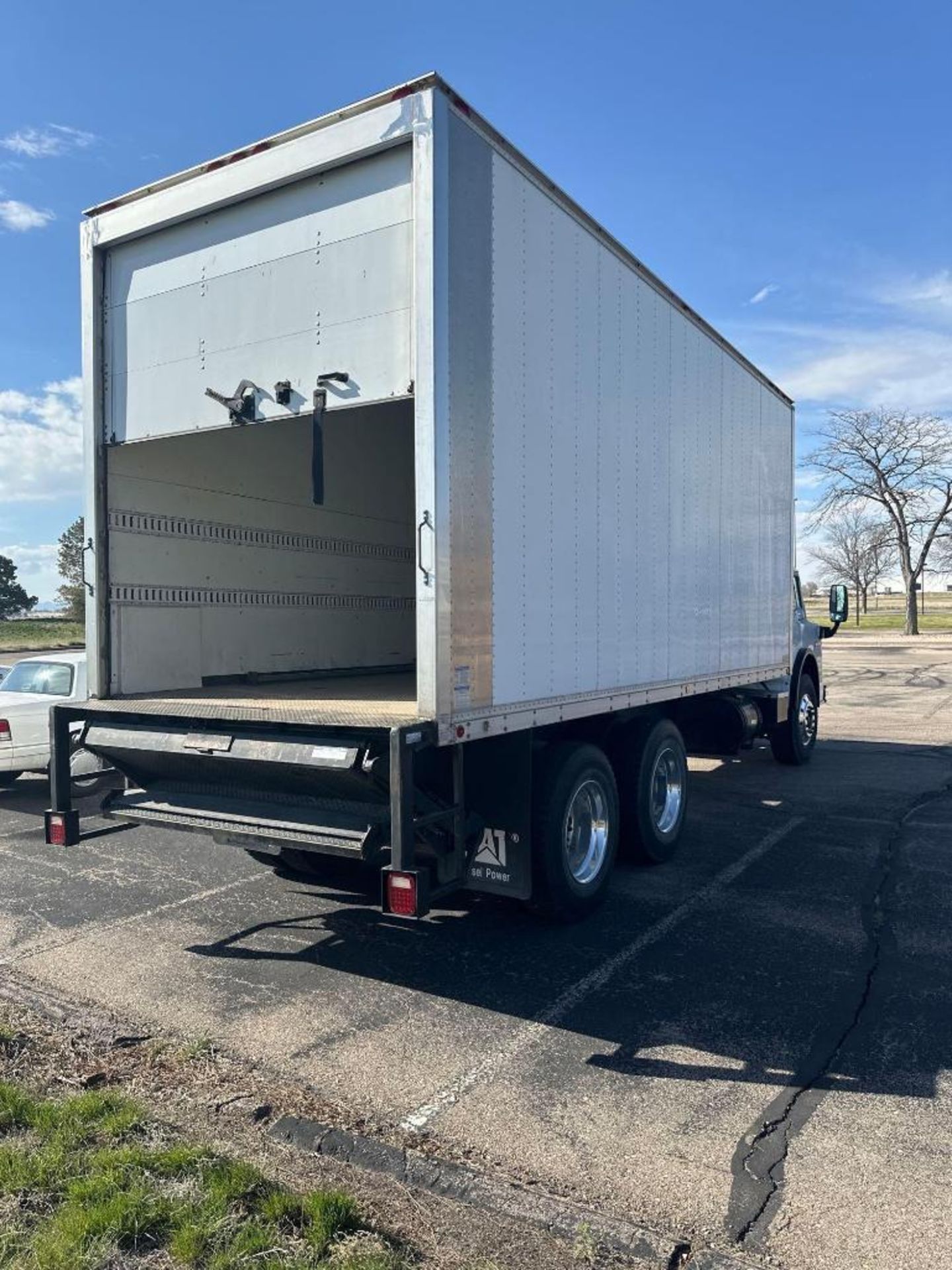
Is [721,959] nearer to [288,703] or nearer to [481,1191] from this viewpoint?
[481,1191]

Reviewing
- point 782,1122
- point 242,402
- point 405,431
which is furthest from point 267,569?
point 782,1122

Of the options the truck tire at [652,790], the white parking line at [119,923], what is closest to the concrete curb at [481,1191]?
the white parking line at [119,923]

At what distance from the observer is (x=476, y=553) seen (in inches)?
175

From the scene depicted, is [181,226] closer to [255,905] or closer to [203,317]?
[203,317]

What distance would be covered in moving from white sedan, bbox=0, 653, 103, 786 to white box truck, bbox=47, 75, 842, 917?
9.63 ft

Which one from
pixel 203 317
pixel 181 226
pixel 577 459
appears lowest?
pixel 577 459

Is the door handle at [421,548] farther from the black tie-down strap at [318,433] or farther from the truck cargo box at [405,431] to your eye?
the black tie-down strap at [318,433]

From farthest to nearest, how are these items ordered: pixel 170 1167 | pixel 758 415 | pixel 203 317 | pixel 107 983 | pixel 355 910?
pixel 758 415 → pixel 355 910 → pixel 203 317 → pixel 107 983 → pixel 170 1167

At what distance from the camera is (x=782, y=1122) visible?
11.5ft

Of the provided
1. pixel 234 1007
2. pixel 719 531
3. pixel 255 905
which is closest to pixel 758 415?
pixel 719 531

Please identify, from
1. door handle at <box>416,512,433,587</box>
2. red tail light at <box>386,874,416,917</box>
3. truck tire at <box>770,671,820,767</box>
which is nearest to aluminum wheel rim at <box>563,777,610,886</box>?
red tail light at <box>386,874,416,917</box>

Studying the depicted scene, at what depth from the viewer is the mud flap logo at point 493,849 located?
5.02m

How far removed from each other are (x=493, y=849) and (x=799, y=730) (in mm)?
7334

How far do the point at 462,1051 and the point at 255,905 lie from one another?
2.44 meters
